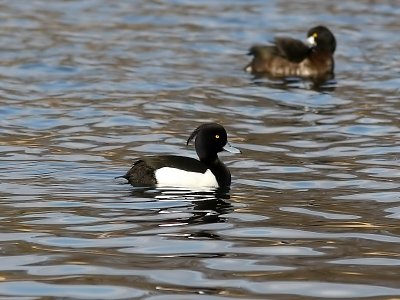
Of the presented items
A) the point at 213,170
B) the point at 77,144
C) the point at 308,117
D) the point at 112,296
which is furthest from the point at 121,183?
the point at 308,117

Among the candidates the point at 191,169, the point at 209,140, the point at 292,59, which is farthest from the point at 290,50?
the point at 191,169

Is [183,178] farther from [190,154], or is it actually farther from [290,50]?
[290,50]

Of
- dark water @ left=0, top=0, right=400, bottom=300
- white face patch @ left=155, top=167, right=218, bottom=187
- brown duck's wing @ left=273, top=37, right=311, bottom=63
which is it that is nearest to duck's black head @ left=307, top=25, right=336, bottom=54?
brown duck's wing @ left=273, top=37, right=311, bottom=63

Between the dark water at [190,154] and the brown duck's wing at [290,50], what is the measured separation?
629 millimetres

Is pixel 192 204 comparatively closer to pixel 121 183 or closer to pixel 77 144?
pixel 121 183

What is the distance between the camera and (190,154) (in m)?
12.5

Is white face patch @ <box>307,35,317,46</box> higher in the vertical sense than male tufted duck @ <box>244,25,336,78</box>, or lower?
higher

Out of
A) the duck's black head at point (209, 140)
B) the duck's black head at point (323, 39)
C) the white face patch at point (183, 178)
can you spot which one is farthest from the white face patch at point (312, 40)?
the white face patch at point (183, 178)

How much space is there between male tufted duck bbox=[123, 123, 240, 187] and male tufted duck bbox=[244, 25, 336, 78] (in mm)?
7407

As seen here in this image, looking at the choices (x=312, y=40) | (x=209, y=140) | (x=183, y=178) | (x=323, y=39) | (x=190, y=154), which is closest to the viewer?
(x=183, y=178)

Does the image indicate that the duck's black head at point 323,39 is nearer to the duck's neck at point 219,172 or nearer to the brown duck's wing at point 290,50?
the brown duck's wing at point 290,50

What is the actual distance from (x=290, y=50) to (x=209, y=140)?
299 inches

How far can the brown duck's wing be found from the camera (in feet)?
59.7

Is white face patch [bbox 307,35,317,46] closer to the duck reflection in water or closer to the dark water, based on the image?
the dark water
